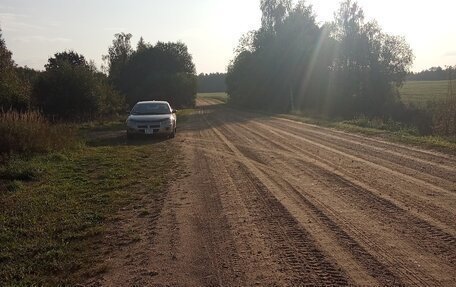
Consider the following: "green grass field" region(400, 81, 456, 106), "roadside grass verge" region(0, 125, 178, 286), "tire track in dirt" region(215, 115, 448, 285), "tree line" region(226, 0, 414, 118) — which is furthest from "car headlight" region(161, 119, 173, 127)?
"tree line" region(226, 0, 414, 118)

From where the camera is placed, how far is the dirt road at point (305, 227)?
4660mm

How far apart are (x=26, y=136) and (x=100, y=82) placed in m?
19.6

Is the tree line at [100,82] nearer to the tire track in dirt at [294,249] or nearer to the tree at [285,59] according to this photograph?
the tree at [285,59]

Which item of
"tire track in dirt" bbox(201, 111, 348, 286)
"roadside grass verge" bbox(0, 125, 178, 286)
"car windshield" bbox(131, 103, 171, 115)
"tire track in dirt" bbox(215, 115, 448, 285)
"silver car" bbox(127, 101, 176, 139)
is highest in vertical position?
"car windshield" bbox(131, 103, 171, 115)

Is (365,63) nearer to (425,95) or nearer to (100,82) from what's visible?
(425,95)

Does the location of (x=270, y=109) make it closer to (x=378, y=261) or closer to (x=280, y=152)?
(x=280, y=152)

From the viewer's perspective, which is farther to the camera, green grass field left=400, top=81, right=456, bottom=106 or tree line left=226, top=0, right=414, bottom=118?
tree line left=226, top=0, right=414, bottom=118

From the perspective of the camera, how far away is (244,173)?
10.7 m

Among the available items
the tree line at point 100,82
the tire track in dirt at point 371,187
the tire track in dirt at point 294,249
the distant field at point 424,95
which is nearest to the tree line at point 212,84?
the tree line at point 100,82

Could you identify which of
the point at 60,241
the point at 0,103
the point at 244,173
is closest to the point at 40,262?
the point at 60,241

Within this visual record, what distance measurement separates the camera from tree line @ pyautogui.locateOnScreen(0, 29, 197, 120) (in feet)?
81.5

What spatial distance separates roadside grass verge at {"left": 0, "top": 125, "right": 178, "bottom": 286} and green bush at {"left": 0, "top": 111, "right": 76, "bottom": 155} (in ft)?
1.85

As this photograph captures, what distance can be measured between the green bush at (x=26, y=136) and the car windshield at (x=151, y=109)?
620 cm

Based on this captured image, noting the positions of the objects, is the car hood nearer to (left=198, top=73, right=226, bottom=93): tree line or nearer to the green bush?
the green bush
